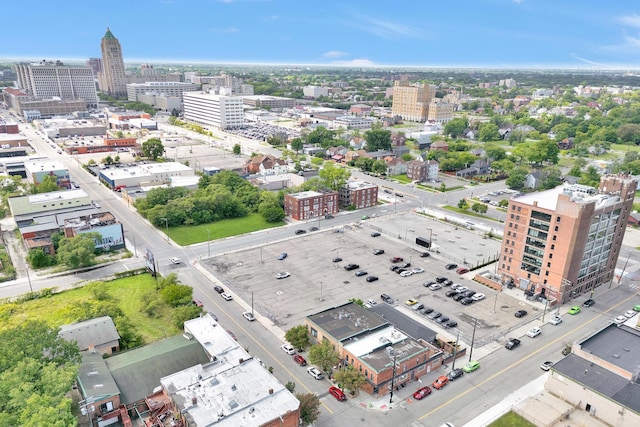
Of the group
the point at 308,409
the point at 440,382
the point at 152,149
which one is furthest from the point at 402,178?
the point at 308,409

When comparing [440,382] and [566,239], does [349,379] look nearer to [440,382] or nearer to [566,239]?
[440,382]

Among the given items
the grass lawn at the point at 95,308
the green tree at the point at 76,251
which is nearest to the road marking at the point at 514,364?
the grass lawn at the point at 95,308

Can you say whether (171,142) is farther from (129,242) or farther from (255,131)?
(129,242)

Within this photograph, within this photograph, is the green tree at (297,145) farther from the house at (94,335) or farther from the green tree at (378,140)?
the house at (94,335)

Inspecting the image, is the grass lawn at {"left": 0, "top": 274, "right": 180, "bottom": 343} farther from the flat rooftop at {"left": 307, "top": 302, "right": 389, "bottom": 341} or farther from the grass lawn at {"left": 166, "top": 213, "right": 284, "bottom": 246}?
the flat rooftop at {"left": 307, "top": 302, "right": 389, "bottom": 341}

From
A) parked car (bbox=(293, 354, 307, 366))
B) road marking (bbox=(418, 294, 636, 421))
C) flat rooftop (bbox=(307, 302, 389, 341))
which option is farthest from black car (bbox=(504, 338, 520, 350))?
parked car (bbox=(293, 354, 307, 366))

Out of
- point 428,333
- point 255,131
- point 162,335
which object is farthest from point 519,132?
point 162,335
